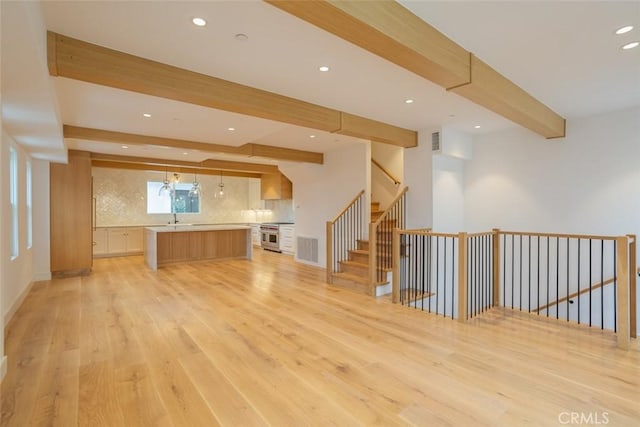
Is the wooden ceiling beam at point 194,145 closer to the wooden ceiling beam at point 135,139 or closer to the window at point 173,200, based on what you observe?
the wooden ceiling beam at point 135,139

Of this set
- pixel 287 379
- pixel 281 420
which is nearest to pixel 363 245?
pixel 287 379

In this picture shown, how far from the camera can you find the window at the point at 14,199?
14.6 ft

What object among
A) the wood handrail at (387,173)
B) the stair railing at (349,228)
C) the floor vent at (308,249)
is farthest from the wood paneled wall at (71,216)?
the wood handrail at (387,173)

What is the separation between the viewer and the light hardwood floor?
215 centimetres

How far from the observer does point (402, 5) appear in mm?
2162

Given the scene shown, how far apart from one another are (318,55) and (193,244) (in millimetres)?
6523

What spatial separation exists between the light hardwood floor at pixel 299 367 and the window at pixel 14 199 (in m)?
0.85

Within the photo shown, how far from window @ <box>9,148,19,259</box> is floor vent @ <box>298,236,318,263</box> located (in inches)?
209

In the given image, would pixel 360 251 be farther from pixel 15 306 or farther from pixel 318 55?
pixel 15 306

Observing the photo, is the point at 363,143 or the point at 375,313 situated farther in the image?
the point at 363,143

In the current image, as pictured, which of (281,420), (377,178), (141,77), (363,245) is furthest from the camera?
(377,178)

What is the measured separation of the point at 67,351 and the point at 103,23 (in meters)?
2.91

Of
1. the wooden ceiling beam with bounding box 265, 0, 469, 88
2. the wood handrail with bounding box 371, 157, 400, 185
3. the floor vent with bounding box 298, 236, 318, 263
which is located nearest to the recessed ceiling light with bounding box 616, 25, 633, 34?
the wooden ceiling beam with bounding box 265, 0, 469, 88

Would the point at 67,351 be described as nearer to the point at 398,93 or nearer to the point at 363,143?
the point at 398,93
